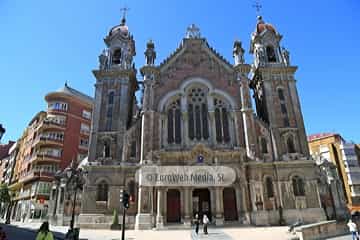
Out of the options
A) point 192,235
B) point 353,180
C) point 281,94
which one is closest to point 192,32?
point 281,94

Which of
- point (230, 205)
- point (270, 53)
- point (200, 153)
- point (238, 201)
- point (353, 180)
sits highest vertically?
point (270, 53)

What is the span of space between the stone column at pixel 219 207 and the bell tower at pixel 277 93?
7.35m

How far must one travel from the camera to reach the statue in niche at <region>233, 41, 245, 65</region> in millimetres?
29812

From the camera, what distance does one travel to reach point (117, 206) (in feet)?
78.5

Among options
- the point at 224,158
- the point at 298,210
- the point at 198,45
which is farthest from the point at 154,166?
the point at 198,45

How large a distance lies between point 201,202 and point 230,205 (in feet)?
9.27

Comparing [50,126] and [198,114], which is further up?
[50,126]

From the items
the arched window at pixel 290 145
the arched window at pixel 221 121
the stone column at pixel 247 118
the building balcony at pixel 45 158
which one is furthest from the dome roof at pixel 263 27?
the building balcony at pixel 45 158

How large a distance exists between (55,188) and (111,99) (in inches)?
528

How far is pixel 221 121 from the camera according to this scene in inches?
1080

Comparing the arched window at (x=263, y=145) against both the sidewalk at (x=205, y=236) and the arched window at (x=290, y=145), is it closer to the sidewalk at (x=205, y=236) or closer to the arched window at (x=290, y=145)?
the arched window at (x=290, y=145)

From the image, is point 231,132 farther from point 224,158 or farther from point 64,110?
point 64,110

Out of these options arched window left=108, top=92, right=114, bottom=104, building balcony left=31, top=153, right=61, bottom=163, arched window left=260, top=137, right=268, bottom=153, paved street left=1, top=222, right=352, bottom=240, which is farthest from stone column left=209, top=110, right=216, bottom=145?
building balcony left=31, top=153, right=61, bottom=163

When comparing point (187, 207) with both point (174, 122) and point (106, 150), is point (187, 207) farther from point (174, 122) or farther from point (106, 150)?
point (106, 150)
